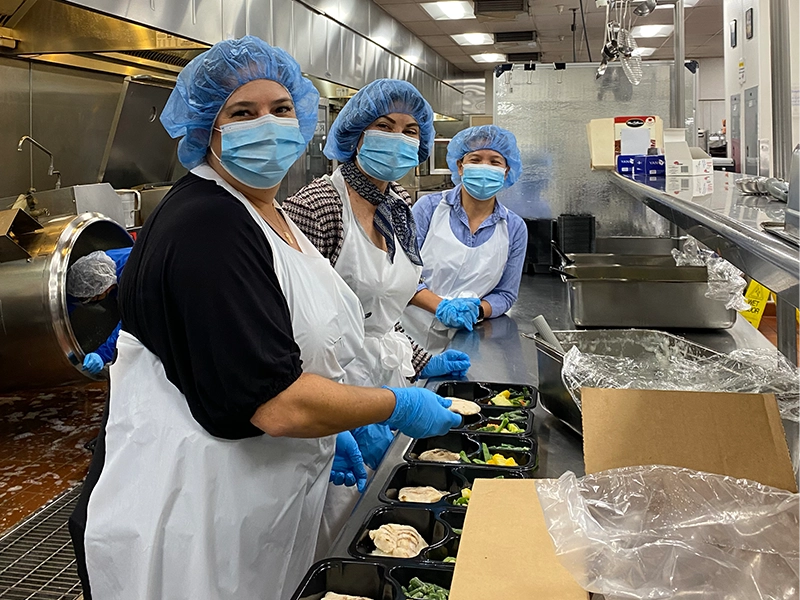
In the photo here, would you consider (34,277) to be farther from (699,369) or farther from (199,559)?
(699,369)

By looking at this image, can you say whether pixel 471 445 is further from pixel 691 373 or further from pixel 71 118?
pixel 71 118

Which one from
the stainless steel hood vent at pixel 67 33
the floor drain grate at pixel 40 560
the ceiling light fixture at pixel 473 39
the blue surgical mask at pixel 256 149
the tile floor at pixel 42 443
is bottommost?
the floor drain grate at pixel 40 560

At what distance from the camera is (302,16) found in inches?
223

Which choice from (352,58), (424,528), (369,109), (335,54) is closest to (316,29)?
(335,54)

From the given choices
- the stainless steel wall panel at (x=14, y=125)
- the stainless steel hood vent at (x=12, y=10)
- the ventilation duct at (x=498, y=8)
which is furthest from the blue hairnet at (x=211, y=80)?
the ventilation duct at (x=498, y=8)

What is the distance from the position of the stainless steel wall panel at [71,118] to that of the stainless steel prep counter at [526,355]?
294 centimetres

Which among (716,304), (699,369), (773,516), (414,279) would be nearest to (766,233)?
(773,516)

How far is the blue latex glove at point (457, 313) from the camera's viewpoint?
2906mm

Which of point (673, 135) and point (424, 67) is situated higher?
point (424, 67)

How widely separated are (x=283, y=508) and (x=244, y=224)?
0.57 meters

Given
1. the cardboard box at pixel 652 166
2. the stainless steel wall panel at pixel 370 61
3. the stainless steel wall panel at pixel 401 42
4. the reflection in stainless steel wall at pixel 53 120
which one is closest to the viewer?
the cardboard box at pixel 652 166

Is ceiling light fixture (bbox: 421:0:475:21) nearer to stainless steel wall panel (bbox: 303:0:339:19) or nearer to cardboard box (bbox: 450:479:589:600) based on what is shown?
stainless steel wall panel (bbox: 303:0:339:19)

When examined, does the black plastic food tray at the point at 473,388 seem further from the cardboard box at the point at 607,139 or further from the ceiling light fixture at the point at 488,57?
the ceiling light fixture at the point at 488,57

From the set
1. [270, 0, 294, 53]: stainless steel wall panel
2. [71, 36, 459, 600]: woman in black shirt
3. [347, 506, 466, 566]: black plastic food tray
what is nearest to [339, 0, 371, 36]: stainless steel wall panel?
[270, 0, 294, 53]: stainless steel wall panel
